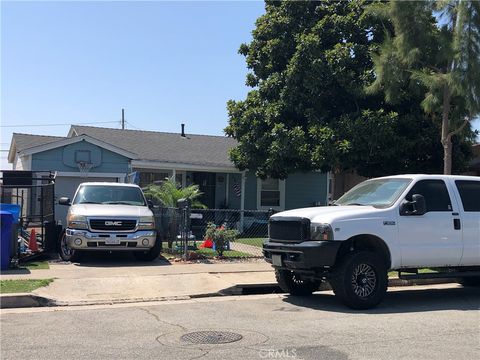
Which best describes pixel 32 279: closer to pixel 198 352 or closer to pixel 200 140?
pixel 198 352

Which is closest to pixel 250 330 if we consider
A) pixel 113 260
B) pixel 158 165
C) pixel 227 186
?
pixel 113 260

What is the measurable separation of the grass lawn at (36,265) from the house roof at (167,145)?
7551 millimetres

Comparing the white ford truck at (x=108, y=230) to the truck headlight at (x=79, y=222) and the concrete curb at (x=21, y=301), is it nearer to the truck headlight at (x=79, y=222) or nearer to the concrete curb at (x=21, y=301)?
the truck headlight at (x=79, y=222)

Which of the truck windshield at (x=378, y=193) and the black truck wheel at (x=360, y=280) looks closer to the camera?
the black truck wheel at (x=360, y=280)

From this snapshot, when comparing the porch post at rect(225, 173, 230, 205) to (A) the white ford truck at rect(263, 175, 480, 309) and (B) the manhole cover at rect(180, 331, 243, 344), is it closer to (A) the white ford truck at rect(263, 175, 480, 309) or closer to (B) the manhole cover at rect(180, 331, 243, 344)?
(A) the white ford truck at rect(263, 175, 480, 309)

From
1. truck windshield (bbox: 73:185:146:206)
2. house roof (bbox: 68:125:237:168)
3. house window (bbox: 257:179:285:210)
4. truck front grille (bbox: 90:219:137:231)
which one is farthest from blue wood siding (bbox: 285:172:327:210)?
truck front grille (bbox: 90:219:137:231)

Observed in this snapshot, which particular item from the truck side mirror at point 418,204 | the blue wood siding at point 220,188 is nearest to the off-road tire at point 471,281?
the truck side mirror at point 418,204

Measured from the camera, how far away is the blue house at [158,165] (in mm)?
18297

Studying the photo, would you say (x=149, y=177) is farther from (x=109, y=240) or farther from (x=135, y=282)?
(x=135, y=282)

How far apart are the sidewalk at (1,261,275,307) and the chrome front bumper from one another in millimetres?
411

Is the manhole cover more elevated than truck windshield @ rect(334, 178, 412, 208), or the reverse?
truck windshield @ rect(334, 178, 412, 208)

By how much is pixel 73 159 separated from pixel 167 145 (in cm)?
500

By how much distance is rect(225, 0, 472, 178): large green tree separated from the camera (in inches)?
652

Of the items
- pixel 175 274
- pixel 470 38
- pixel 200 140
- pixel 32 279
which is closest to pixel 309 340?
pixel 175 274
